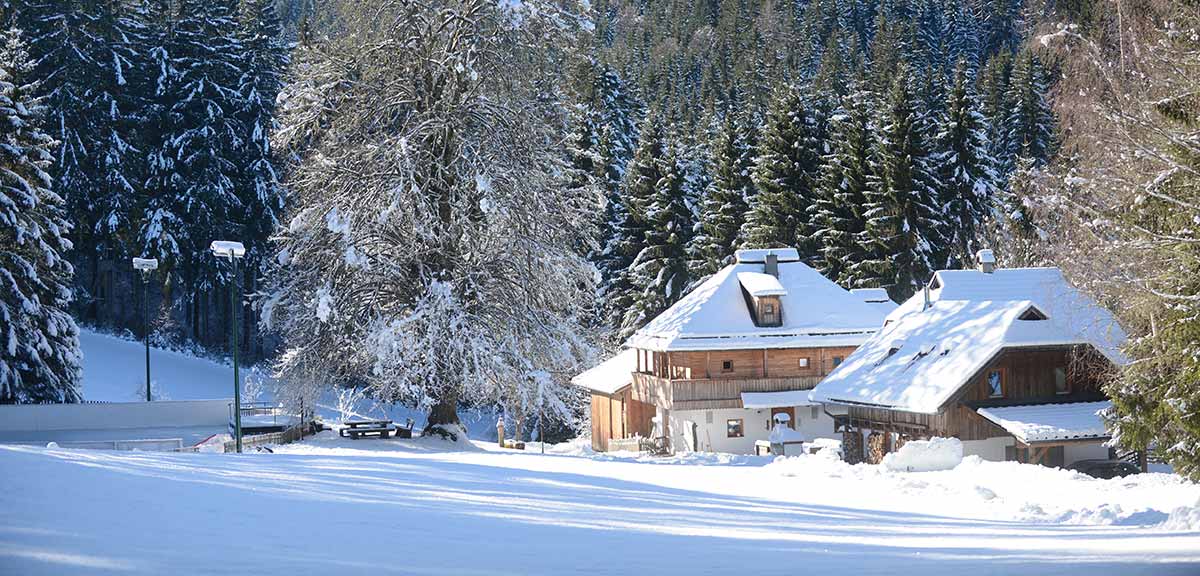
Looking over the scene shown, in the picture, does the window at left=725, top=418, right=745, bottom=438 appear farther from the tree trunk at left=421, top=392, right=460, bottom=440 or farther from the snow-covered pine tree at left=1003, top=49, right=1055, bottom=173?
the snow-covered pine tree at left=1003, top=49, right=1055, bottom=173

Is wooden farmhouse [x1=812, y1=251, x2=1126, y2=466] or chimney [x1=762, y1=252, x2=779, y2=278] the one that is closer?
wooden farmhouse [x1=812, y1=251, x2=1126, y2=466]

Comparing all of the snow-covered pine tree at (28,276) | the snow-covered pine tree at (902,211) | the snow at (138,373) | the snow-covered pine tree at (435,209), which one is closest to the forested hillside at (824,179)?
the snow-covered pine tree at (902,211)

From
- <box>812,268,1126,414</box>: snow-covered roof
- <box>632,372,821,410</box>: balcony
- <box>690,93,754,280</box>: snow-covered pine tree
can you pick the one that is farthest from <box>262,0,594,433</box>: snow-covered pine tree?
<box>690,93,754,280</box>: snow-covered pine tree

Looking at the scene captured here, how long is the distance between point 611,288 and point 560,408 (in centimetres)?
3334

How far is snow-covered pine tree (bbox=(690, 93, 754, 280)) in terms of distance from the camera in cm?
5809

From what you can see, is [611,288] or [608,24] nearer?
[611,288]

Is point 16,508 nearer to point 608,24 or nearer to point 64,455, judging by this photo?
point 64,455

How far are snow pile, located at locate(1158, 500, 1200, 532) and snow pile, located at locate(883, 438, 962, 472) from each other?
520 inches

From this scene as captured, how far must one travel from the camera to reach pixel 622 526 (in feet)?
41.6

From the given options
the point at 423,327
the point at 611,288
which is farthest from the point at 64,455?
the point at 611,288

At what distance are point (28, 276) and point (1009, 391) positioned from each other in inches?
1234

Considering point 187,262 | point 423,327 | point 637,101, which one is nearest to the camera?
point 423,327

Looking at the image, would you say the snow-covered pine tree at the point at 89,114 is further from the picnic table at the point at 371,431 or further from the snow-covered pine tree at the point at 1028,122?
the snow-covered pine tree at the point at 1028,122

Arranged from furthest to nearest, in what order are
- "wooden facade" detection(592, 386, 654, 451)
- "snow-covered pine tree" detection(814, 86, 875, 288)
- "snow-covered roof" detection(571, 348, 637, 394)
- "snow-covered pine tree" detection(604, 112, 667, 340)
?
1. "snow-covered pine tree" detection(604, 112, 667, 340)
2. "snow-covered pine tree" detection(814, 86, 875, 288)
3. "snow-covered roof" detection(571, 348, 637, 394)
4. "wooden facade" detection(592, 386, 654, 451)
